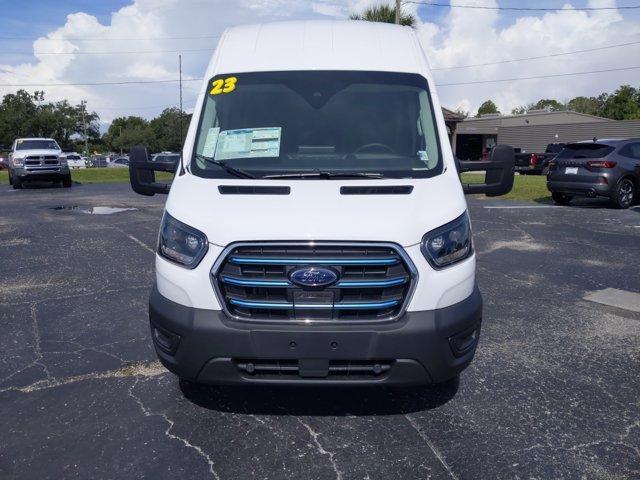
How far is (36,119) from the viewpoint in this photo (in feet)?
265

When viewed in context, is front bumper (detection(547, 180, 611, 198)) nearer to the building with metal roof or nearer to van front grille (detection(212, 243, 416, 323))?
van front grille (detection(212, 243, 416, 323))

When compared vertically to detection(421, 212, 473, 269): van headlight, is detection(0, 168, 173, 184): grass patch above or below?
below

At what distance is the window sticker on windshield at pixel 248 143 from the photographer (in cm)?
375

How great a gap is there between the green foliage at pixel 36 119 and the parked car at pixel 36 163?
64463 millimetres

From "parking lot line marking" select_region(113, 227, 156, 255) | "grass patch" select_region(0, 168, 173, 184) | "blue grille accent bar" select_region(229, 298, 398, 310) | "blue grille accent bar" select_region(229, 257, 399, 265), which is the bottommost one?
"grass patch" select_region(0, 168, 173, 184)

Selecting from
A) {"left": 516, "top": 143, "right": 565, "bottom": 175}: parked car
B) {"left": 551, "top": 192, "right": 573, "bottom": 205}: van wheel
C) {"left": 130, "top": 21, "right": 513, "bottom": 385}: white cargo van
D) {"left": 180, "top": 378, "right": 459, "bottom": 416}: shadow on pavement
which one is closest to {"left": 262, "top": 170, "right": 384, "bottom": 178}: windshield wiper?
{"left": 130, "top": 21, "right": 513, "bottom": 385}: white cargo van

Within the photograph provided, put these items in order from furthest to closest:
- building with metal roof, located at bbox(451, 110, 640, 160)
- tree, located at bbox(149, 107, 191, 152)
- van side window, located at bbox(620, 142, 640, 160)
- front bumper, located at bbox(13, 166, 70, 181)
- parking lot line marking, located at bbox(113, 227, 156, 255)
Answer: tree, located at bbox(149, 107, 191, 152)
building with metal roof, located at bbox(451, 110, 640, 160)
front bumper, located at bbox(13, 166, 70, 181)
van side window, located at bbox(620, 142, 640, 160)
parking lot line marking, located at bbox(113, 227, 156, 255)

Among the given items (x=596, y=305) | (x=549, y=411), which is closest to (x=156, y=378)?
(x=549, y=411)

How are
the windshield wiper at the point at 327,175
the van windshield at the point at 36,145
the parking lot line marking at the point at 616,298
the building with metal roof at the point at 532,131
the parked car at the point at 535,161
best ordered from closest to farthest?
the windshield wiper at the point at 327,175 < the parking lot line marking at the point at 616,298 < the van windshield at the point at 36,145 < the parked car at the point at 535,161 < the building with metal roof at the point at 532,131

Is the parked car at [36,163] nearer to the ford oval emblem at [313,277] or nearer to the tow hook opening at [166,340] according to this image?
the tow hook opening at [166,340]

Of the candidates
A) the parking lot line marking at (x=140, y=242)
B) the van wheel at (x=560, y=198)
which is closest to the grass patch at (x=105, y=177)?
the parking lot line marking at (x=140, y=242)

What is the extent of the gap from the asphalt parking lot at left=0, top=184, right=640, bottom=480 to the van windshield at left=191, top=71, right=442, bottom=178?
1502 mm

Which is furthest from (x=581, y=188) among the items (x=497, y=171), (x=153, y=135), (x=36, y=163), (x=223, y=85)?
(x=153, y=135)

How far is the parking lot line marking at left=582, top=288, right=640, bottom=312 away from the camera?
5.66 m
